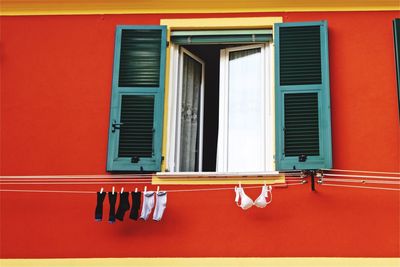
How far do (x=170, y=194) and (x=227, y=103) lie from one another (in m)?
1.16

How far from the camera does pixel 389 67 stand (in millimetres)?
6832

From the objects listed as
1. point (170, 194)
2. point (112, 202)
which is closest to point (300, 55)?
point (170, 194)

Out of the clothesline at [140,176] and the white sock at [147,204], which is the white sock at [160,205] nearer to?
the white sock at [147,204]

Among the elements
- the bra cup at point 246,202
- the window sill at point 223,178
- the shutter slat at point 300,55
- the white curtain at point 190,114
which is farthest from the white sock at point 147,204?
the shutter slat at point 300,55

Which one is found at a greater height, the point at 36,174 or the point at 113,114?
the point at 113,114

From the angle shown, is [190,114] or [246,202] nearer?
[246,202]

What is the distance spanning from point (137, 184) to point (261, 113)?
Answer: 141 cm

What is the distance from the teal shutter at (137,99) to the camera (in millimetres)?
6703

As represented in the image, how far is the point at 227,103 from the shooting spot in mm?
7117

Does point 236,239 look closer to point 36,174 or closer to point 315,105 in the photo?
point 315,105

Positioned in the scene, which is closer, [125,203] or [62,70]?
[125,203]

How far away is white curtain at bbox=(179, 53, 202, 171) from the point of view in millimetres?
7086

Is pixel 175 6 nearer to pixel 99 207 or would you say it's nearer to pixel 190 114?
pixel 190 114

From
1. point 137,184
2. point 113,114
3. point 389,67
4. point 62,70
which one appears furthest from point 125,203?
point 389,67
